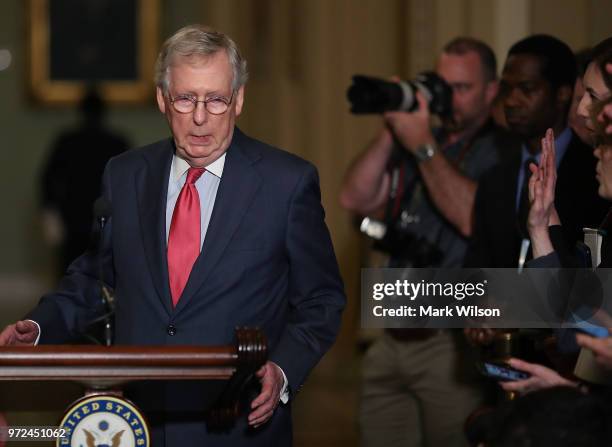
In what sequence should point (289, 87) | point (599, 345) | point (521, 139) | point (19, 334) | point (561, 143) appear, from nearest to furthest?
point (599, 345)
point (19, 334)
point (561, 143)
point (521, 139)
point (289, 87)

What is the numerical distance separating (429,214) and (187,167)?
4.21 ft

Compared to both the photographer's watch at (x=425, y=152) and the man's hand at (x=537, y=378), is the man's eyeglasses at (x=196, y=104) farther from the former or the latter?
the photographer's watch at (x=425, y=152)

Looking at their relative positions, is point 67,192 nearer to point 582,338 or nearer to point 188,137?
point 188,137

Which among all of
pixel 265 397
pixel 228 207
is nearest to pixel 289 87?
pixel 228 207

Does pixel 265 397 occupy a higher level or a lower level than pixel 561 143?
lower

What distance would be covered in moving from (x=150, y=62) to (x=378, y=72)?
1703mm

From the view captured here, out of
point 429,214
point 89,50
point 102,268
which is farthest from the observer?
point 89,50

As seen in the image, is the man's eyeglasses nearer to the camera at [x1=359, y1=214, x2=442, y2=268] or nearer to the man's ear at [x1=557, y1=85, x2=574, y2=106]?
the man's ear at [x1=557, y1=85, x2=574, y2=106]

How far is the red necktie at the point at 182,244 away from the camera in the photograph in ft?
7.74

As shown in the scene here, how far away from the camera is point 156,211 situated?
7.86ft

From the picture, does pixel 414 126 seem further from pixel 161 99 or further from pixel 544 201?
pixel 161 99

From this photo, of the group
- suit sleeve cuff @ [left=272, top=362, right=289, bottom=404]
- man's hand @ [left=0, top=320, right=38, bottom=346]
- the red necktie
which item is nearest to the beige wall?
the red necktie

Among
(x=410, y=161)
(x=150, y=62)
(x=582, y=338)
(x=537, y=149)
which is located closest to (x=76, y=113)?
(x=150, y=62)

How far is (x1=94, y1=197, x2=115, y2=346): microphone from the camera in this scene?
7.98 ft
